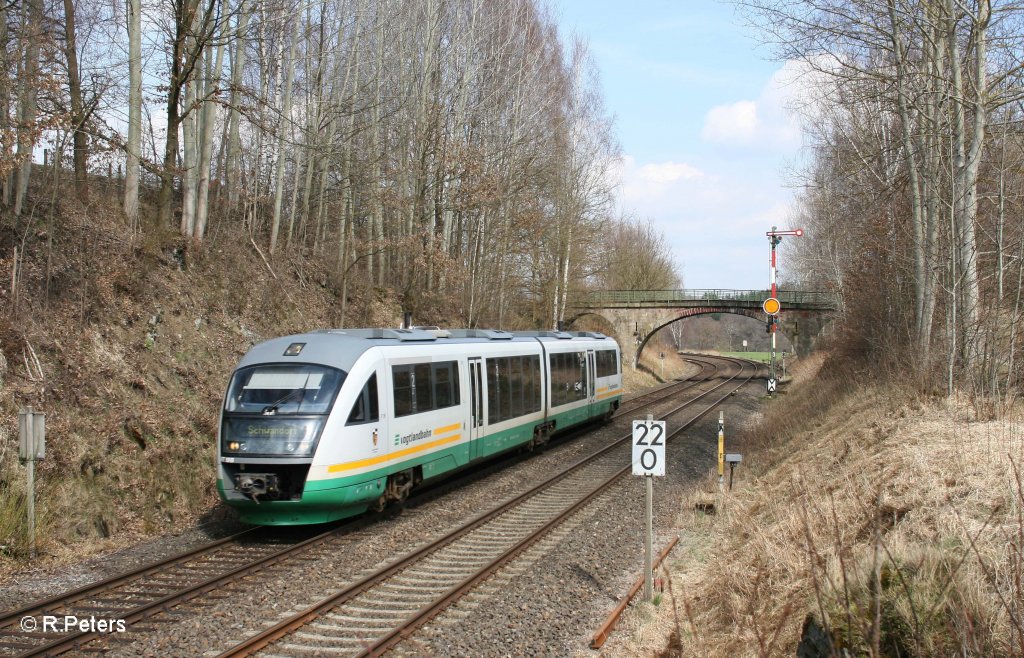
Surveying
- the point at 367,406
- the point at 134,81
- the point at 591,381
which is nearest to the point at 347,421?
the point at 367,406

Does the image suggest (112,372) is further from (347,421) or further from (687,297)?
(687,297)

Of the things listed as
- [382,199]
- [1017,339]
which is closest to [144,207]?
[382,199]

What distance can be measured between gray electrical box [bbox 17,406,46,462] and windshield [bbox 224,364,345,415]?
82.0 inches

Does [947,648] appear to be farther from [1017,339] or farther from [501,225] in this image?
[501,225]

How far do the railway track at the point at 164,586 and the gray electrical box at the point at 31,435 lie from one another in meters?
2.05

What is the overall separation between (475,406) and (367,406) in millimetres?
3576

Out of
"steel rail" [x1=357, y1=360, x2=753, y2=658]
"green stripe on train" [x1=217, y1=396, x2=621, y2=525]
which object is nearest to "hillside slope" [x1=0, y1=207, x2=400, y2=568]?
"green stripe on train" [x1=217, y1=396, x2=621, y2=525]

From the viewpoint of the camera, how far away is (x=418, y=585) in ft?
27.4

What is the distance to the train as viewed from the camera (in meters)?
9.73

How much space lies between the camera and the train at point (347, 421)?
9.73m

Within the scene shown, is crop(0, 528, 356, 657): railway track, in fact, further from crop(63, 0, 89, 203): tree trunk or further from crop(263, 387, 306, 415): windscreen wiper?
crop(63, 0, 89, 203): tree trunk

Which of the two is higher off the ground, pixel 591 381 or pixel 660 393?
pixel 591 381

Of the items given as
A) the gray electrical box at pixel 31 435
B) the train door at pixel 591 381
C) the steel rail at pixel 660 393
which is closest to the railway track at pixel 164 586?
the gray electrical box at pixel 31 435

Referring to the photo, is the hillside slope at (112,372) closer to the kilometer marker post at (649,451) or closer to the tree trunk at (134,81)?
Result: the tree trunk at (134,81)
